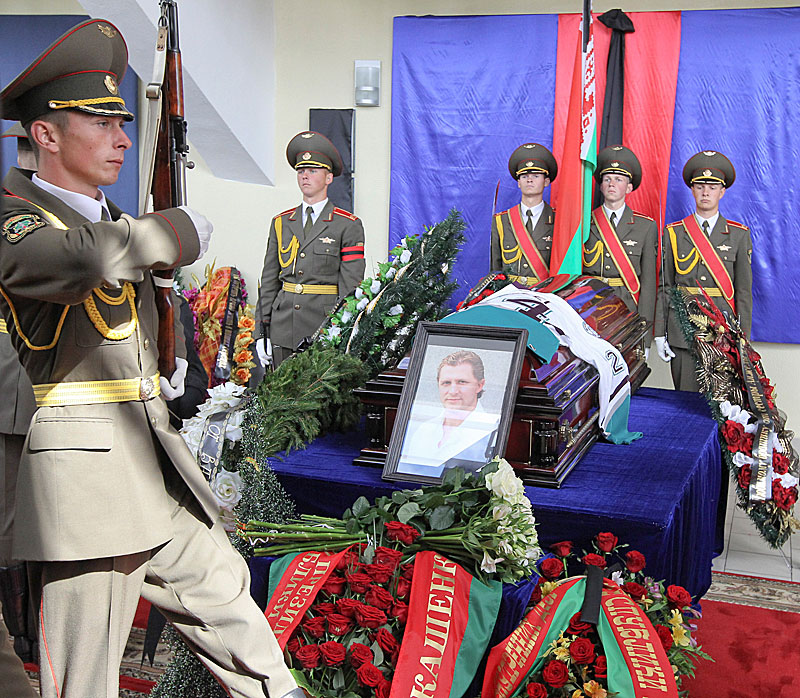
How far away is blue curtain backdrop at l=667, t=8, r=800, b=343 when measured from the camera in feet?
16.1

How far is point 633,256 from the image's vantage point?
15.4 feet

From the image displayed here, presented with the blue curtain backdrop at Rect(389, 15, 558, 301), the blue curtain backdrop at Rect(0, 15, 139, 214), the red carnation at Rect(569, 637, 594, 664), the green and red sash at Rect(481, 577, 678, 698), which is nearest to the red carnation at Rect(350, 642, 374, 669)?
the green and red sash at Rect(481, 577, 678, 698)

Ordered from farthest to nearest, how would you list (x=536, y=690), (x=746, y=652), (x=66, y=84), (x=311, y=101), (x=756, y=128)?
(x=311, y=101), (x=756, y=128), (x=746, y=652), (x=536, y=690), (x=66, y=84)

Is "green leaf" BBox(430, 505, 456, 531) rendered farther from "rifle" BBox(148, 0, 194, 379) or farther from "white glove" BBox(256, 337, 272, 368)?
"white glove" BBox(256, 337, 272, 368)

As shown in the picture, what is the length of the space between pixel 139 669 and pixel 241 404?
2.55 ft

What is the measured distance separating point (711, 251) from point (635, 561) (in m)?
3.27

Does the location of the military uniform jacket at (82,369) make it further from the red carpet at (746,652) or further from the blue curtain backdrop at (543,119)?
the blue curtain backdrop at (543,119)

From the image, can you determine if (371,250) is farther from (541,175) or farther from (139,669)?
(139,669)

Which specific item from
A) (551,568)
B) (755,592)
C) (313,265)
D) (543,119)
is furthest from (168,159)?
(543,119)

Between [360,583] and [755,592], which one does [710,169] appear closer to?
[755,592]

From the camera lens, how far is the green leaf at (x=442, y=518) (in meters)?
1.79

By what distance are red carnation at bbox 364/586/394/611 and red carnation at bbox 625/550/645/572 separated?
500mm

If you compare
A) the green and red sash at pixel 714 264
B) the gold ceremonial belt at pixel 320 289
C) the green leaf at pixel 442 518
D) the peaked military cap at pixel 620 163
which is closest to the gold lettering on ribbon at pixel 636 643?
the green leaf at pixel 442 518

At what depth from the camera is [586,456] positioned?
2.36 meters
